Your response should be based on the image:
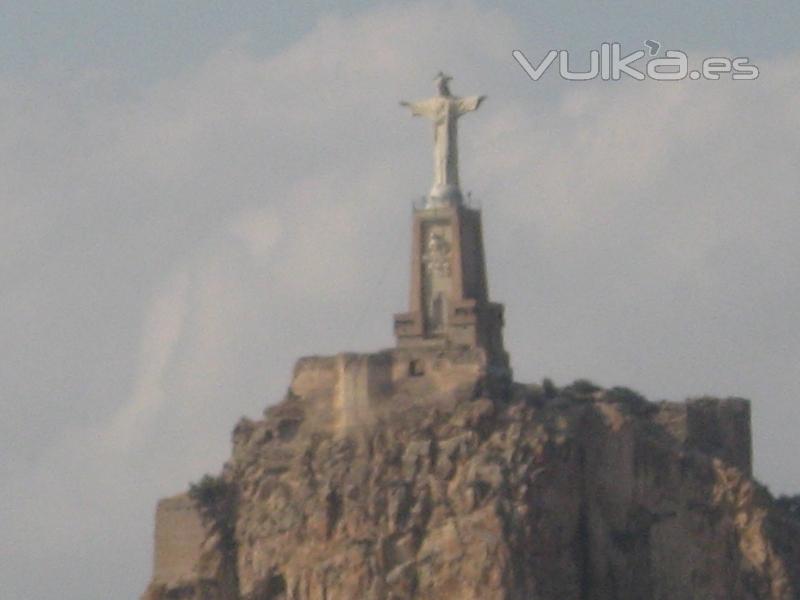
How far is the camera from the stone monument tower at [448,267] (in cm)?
16075

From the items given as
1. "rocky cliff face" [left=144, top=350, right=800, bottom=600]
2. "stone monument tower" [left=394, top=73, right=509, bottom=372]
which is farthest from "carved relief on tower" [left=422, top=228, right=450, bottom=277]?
"rocky cliff face" [left=144, top=350, right=800, bottom=600]

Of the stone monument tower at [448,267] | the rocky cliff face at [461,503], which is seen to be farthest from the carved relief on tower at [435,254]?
the rocky cliff face at [461,503]

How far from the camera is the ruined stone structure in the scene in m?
156

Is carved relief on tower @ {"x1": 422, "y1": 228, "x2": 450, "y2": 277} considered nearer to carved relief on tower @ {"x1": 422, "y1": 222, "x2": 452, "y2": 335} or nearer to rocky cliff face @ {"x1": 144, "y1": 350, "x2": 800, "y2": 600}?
carved relief on tower @ {"x1": 422, "y1": 222, "x2": 452, "y2": 335}

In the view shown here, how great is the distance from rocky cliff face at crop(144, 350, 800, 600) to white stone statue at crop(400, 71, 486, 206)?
5.64m

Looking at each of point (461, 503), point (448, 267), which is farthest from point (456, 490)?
point (448, 267)

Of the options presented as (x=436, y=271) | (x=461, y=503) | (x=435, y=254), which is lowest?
(x=461, y=503)

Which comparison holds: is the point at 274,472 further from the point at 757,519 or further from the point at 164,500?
the point at 757,519

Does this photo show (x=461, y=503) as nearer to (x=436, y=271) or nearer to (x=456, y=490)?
(x=456, y=490)

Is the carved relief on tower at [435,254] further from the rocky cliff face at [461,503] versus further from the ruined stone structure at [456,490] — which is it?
the rocky cliff face at [461,503]

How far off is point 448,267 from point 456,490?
8061 millimetres

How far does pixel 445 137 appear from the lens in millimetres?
162500

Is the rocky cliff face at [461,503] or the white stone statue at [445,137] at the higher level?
the white stone statue at [445,137]

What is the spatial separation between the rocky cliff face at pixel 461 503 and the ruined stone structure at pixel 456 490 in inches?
2.2
